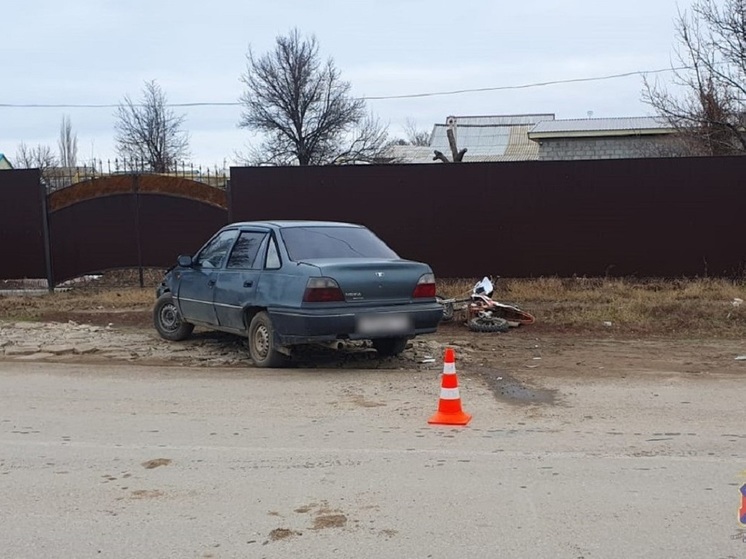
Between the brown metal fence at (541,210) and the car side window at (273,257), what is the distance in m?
5.42

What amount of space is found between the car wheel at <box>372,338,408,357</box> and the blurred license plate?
86 cm

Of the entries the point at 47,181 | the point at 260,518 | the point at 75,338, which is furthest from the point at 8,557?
the point at 47,181

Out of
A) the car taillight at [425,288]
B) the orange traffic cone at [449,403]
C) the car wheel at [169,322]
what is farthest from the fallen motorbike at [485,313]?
the orange traffic cone at [449,403]

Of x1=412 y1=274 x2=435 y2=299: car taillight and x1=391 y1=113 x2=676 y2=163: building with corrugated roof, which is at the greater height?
x1=391 y1=113 x2=676 y2=163: building with corrugated roof

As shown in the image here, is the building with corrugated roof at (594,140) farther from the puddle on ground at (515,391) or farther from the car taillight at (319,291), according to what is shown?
the car taillight at (319,291)

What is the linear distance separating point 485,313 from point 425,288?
283 centimetres

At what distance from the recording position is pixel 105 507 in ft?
14.5

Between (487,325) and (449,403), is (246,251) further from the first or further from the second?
(487,325)

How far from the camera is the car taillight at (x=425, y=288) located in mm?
A: 8203

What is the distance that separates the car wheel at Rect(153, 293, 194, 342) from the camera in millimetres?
10172

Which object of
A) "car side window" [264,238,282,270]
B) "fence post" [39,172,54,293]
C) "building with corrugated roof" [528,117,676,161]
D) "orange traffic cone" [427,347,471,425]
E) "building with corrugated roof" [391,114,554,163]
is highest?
"building with corrugated roof" [391,114,554,163]

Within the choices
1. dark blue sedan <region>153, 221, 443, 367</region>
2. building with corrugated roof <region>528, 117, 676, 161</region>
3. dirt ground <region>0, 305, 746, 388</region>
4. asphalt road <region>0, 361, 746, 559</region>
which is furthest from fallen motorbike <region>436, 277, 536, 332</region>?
building with corrugated roof <region>528, 117, 676, 161</region>

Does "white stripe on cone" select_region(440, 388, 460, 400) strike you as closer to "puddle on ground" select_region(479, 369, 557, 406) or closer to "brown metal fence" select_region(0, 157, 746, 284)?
"puddle on ground" select_region(479, 369, 557, 406)

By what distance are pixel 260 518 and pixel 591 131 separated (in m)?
27.9
